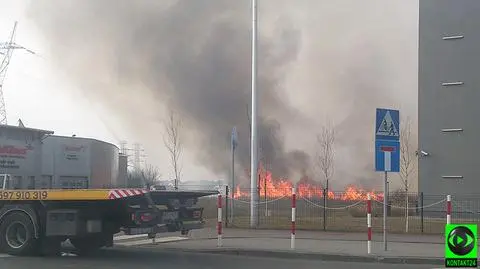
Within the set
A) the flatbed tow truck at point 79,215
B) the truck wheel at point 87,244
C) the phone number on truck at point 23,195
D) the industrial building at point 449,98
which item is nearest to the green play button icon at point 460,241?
the flatbed tow truck at point 79,215

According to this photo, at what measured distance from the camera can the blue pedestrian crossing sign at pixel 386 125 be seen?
13.4 m

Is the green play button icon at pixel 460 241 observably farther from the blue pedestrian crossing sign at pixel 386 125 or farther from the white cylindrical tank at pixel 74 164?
the white cylindrical tank at pixel 74 164

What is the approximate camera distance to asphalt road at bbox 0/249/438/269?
11.1 meters

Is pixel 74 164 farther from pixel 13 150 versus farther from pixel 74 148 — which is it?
pixel 13 150

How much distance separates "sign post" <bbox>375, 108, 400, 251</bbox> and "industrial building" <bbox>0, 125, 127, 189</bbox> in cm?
819

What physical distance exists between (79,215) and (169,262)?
2.06m

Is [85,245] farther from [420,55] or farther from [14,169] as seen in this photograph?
[420,55]

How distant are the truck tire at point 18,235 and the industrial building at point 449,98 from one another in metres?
19.9

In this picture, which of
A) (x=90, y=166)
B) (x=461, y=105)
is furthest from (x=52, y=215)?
(x=461, y=105)

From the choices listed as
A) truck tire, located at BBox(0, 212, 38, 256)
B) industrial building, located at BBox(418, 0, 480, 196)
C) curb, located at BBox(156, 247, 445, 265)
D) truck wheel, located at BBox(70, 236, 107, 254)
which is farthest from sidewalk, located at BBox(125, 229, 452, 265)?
industrial building, located at BBox(418, 0, 480, 196)

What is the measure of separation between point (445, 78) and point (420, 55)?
63.2 inches

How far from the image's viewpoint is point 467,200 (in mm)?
26328

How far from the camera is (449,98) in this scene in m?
27.5

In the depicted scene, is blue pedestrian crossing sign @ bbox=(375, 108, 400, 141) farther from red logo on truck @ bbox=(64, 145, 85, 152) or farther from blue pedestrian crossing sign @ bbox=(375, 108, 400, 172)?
red logo on truck @ bbox=(64, 145, 85, 152)
